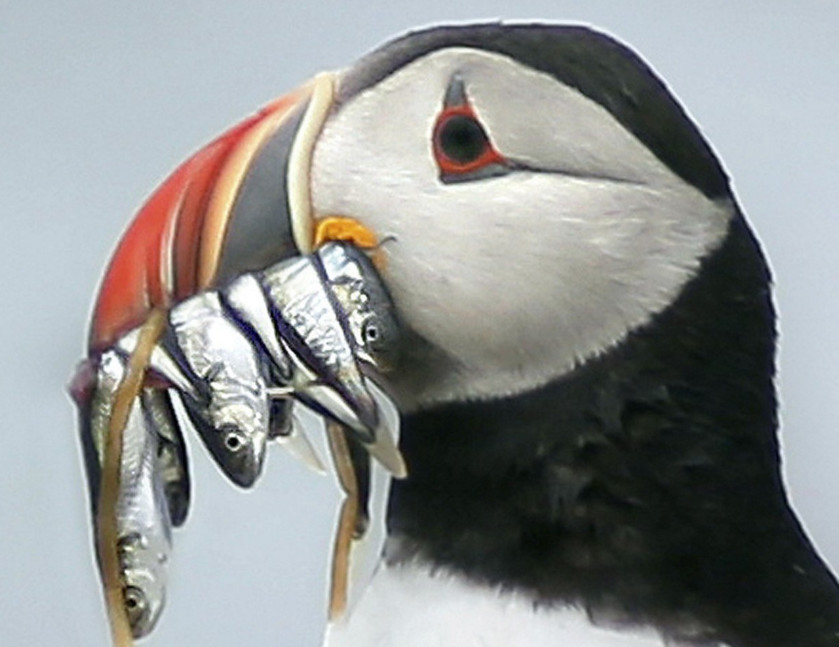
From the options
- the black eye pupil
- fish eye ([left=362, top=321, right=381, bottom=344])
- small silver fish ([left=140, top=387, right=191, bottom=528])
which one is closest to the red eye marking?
the black eye pupil

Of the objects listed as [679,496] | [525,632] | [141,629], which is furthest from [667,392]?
[141,629]

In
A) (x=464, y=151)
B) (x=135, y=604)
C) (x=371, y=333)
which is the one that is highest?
(x=464, y=151)

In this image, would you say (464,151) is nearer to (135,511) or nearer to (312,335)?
(312,335)

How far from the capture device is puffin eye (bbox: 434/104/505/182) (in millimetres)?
1239

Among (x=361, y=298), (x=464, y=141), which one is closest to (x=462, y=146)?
(x=464, y=141)

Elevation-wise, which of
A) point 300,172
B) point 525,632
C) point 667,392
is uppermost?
point 300,172

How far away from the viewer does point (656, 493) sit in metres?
1.25

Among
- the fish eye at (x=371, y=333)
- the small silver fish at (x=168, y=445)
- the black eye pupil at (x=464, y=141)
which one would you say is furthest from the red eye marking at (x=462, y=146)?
the small silver fish at (x=168, y=445)

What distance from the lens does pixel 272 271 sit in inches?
48.5

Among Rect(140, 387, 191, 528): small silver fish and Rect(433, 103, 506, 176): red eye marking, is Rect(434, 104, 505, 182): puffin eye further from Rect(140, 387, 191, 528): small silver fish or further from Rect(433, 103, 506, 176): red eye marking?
Rect(140, 387, 191, 528): small silver fish

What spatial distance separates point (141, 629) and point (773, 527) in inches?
15.5

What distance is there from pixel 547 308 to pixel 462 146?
110mm

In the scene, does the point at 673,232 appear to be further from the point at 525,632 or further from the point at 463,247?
the point at 525,632

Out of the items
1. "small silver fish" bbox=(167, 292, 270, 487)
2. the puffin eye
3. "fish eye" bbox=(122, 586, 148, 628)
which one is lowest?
"fish eye" bbox=(122, 586, 148, 628)
